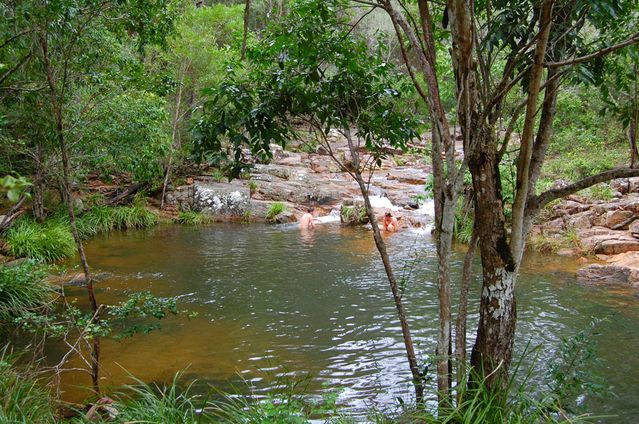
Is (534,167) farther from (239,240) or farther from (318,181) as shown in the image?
(318,181)

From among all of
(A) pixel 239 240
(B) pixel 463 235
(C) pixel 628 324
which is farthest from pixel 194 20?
(C) pixel 628 324

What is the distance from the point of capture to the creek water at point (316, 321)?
232 inches

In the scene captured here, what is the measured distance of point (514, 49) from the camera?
3611mm

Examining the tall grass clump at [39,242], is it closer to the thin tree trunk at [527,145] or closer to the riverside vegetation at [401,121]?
the riverside vegetation at [401,121]

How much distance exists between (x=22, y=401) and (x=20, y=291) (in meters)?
4.25

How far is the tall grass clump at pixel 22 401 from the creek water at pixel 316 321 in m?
1.09

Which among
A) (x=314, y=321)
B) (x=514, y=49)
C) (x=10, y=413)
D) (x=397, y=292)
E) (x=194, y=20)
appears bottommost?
(x=314, y=321)

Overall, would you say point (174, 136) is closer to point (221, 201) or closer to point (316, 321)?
point (221, 201)

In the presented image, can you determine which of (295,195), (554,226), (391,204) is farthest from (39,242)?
(554,226)

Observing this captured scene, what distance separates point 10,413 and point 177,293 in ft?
20.6

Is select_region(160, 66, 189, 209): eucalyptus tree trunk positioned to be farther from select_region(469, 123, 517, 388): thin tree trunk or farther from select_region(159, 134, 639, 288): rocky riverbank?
select_region(469, 123, 517, 388): thin tree trunk

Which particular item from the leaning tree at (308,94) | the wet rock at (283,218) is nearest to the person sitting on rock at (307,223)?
the wet rock at (283,218)

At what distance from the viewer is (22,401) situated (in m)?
3.86

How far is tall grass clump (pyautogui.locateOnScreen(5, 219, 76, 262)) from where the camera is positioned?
37.6 feet
